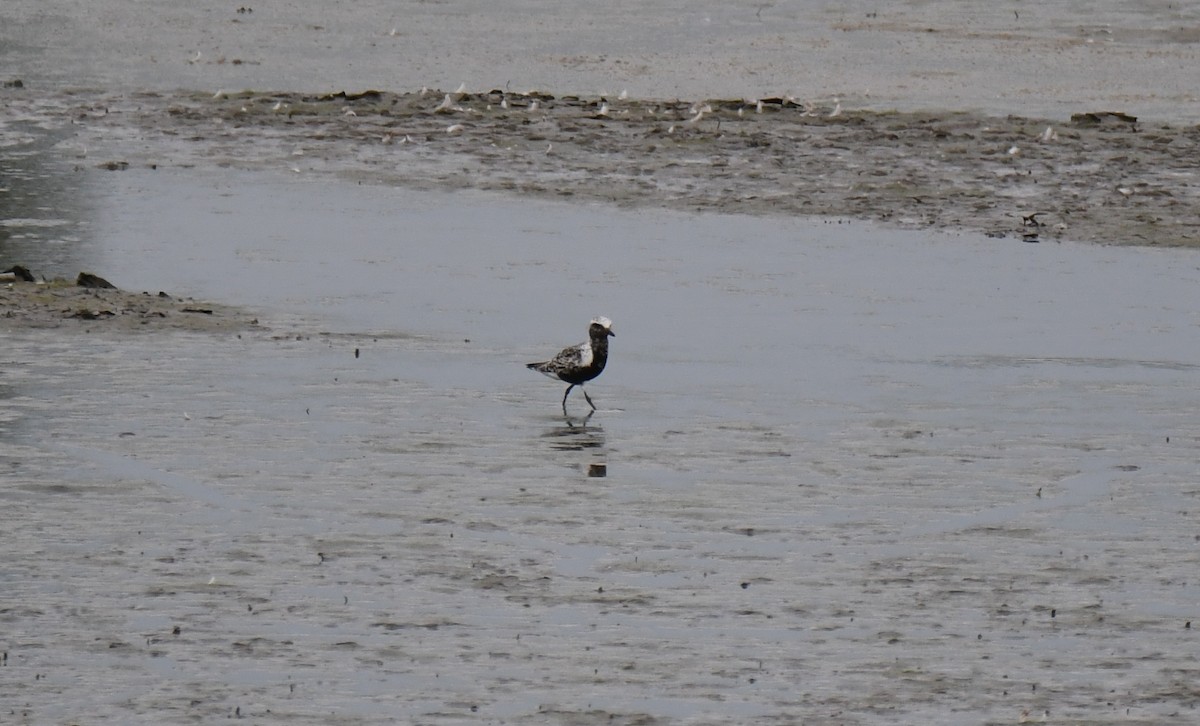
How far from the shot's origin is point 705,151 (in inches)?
918

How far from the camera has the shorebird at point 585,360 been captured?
1320 cm

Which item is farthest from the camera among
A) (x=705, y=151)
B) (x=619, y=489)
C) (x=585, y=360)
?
(x=705, y=151)

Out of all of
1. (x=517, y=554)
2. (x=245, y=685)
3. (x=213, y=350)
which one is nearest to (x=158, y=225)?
(x=213, y=350)

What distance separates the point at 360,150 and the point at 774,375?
34.6 ft

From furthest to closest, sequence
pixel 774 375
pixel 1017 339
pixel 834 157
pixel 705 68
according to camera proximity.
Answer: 1. pixel 705 68
2. pixel 834 157
3. pixel 1017 339
4. pixel 774 375

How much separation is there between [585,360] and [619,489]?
1.94 metres

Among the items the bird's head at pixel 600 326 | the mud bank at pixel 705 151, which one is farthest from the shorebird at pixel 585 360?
the mud bank at pixel 705 151

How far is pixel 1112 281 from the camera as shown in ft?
57.0

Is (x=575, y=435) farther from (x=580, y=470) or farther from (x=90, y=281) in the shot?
(x=90, y=281)

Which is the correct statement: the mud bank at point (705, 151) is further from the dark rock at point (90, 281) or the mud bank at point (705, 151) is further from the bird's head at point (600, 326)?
the bird's head at point (600, 326)

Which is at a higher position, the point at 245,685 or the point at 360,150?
the point at 360,150

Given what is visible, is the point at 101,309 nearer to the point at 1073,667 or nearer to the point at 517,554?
the point at 517,554

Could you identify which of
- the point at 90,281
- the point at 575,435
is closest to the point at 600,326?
the point at 575,435

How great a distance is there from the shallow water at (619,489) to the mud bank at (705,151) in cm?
172
